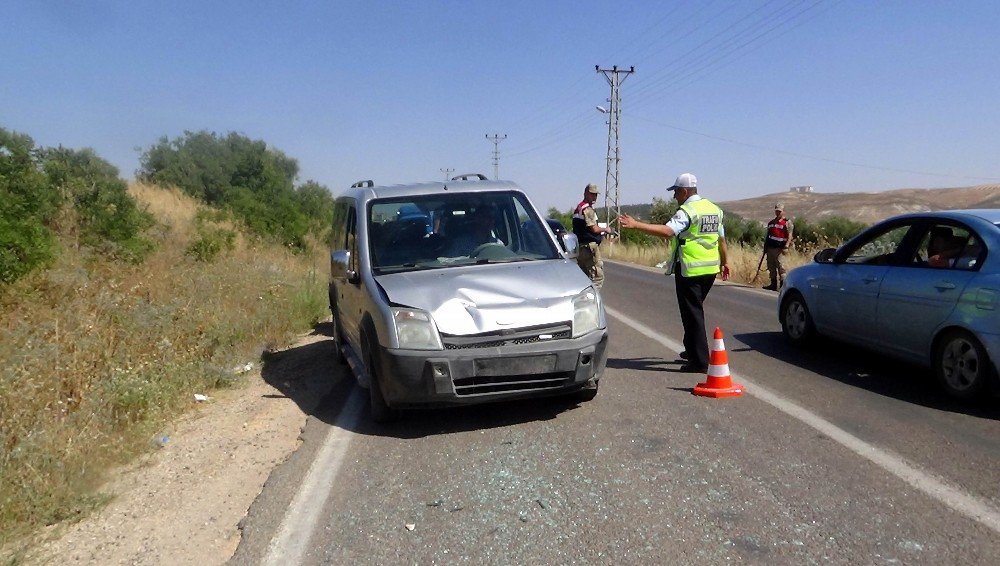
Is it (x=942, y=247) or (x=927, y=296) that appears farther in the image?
(x=942, y=247)

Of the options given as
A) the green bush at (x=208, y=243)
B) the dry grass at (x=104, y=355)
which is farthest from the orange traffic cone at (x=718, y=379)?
the green bush at (x=208, y=243)

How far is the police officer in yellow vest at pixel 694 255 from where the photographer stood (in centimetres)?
762

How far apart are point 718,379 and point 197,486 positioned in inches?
165

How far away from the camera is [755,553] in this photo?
149 inches

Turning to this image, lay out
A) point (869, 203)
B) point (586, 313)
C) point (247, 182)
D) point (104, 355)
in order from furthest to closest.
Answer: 1. point (869, 203)
2. point (247, 182)
3. point (104, 355)
4. point (586, 313)

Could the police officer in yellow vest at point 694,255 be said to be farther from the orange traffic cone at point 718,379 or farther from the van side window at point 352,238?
the van side window at point 352,238

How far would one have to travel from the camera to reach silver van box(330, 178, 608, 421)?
19.0ft

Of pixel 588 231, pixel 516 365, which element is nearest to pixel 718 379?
pixel 516 365

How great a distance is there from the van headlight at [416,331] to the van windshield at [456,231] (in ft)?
3.41

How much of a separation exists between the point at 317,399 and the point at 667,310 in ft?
24.2

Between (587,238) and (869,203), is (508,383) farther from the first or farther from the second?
(869,203)

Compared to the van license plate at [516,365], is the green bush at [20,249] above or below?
above

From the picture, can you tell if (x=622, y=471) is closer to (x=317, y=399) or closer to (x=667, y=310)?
(x=317, y=399)

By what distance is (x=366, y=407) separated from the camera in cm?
706
